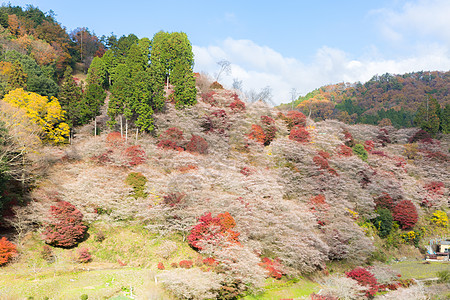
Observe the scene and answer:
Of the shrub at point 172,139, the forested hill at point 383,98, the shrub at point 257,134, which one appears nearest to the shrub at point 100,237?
the shrub at point 172,139

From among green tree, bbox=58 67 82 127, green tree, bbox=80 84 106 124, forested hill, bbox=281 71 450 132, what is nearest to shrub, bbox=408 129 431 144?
forested hill, bbox=281 71 450 132

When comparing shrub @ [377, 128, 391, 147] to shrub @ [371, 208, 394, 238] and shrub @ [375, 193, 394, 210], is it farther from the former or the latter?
shrub @ [371, 208, 394, 238]

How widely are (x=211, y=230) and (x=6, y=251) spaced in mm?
12888

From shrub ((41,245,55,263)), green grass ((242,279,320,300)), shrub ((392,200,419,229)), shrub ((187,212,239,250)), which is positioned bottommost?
green grass ((242,279,320,300))

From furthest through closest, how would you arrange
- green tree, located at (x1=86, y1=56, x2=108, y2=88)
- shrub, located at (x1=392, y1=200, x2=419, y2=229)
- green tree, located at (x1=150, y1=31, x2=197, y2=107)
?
green tree, located at (x1=86, y1=56, x2=108, y2=88), green tree, located at (x1=150, y1=31, x2=197, y2=107), shrub, located at (x1=392, y1=200, x2=419, y2=229)

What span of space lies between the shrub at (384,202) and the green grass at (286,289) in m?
17.8

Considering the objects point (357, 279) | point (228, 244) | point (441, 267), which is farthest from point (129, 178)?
point (441, 267)

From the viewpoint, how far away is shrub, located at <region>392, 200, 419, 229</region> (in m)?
40.5

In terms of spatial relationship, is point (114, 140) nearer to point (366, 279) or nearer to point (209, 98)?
point (209, 98)

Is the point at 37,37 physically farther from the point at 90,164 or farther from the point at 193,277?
the point at 193,277

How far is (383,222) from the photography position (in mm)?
39031

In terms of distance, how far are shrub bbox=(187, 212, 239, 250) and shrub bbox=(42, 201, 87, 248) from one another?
7.91 metres

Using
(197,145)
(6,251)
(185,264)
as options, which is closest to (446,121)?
(197,145)

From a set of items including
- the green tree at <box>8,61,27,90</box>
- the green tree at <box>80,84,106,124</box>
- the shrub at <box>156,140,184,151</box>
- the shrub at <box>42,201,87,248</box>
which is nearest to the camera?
the shrub at <box>42,201,87,248</box>
